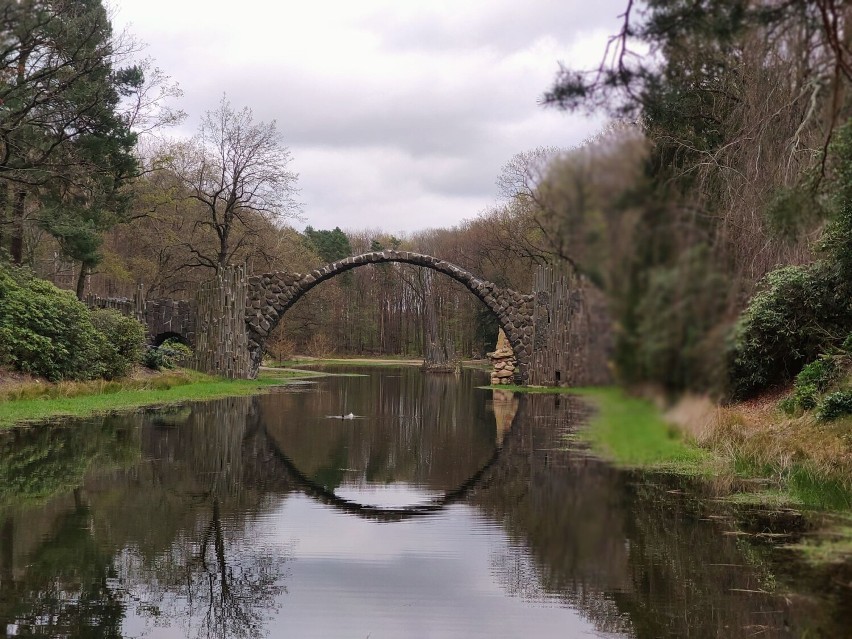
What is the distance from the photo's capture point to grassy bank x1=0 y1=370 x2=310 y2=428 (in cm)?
1488

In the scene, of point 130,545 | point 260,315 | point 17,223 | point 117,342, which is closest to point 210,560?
point 130,545

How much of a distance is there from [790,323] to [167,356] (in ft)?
58.7

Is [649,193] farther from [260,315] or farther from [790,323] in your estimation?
[260,315]

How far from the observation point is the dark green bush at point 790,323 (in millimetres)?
13320

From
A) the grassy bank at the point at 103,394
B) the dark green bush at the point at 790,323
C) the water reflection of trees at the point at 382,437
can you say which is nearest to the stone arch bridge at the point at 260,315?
the grassy bank at the point at 103,394

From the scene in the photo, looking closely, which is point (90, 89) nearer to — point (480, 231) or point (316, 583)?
point (316, 583)

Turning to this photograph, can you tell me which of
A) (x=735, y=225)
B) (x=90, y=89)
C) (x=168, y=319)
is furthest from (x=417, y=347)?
(x=735, y=225)

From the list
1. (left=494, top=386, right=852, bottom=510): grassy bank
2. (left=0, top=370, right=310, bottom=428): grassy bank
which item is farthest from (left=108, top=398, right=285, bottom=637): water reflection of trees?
(left=0, top=370, right=310, bottom=428): grassy bank

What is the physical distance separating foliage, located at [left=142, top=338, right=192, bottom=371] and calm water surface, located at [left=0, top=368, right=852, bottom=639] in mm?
12786

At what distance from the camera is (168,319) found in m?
30.2

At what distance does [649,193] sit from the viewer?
1.72m

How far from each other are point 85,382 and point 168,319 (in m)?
11.6

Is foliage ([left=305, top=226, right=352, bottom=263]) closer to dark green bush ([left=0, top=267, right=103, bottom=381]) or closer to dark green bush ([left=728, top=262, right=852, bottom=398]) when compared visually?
dark green bush ([left=0, top=267, right=103, bottom=381])

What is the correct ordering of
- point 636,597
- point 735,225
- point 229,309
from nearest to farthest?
point 636,597 → point 735,225 → point 229,309
